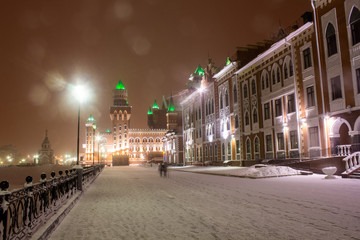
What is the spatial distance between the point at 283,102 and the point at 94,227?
2514 centimetres

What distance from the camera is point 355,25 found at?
2050cm

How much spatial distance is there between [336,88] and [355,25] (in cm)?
430

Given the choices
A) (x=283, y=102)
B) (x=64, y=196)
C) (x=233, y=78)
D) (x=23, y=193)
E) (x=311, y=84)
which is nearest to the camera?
(x=23, y=193)

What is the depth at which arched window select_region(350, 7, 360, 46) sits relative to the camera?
66.4ft

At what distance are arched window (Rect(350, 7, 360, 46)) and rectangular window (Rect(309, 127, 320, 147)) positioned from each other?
704cm

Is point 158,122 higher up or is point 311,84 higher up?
point 158,122

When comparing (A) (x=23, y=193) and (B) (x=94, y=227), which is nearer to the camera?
(A) (x=23, y=193)

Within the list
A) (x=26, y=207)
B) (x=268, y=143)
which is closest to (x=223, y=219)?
(x=26, y=207)

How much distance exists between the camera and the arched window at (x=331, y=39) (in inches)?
877

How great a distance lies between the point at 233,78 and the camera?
39.9 meters

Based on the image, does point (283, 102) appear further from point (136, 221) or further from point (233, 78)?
point (136, 221)

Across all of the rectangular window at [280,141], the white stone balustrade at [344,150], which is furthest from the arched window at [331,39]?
the rectangular window at [280,141]

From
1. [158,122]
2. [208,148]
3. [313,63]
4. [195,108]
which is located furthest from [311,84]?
[158,122]

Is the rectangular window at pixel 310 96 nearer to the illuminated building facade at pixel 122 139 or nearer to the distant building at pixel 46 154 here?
the illuminated building facade at pixel 122 139
